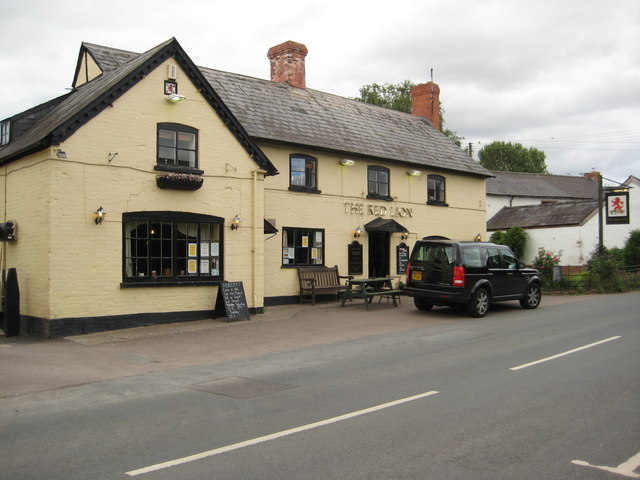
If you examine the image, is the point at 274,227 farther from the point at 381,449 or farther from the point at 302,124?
the point at 381,449

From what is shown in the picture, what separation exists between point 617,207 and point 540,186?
85.0 ft

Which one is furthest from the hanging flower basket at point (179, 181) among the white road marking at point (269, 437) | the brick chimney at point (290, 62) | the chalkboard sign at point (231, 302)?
the brick chimney at point (290, 62)

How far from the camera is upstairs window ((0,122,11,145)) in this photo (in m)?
16.6

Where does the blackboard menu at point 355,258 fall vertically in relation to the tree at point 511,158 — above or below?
below

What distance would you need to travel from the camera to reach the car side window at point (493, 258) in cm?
1630

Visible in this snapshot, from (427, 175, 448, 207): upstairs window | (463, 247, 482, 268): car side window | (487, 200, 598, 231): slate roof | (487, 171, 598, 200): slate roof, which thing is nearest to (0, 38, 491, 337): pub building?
(427, 175, 448, 207): upstairs window

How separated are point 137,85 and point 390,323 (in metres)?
8.60

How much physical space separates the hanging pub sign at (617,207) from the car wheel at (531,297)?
35.3 feet

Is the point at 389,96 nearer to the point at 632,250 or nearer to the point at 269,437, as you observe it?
the point at 632,250

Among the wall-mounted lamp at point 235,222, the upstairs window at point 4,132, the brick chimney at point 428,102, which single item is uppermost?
the brick chimney at point 428,102

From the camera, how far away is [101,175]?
1391cm

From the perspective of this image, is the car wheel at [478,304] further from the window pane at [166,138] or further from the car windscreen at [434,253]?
the window pane at [166,138]

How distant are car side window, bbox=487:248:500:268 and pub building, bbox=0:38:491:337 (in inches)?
233

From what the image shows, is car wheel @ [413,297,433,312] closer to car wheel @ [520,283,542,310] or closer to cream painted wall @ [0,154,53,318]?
car wheel @ [520,283,542,310]
